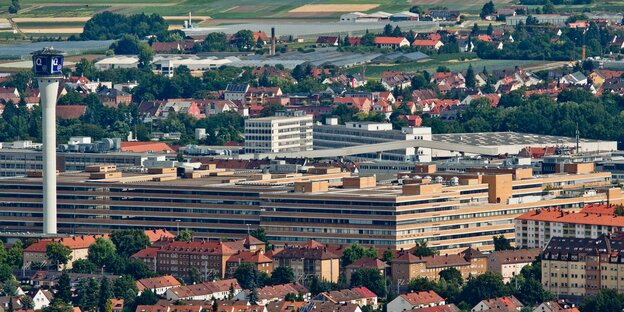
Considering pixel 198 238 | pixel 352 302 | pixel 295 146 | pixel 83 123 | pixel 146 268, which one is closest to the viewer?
pixel 352 302

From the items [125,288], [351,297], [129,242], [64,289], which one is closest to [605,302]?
[351,297]

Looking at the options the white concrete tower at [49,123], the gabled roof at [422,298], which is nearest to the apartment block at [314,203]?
the white concrete tower at [49,123]

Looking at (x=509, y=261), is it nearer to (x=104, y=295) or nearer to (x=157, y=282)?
(x=157, y=282)

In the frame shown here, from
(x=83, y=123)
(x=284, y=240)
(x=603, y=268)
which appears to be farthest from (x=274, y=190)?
(x=83, y=123)

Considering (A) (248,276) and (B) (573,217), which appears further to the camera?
(B) (573,217)

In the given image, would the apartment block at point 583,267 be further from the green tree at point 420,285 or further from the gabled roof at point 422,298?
the gabled roof at point 422,298

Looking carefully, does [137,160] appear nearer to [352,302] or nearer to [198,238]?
[198,238]
